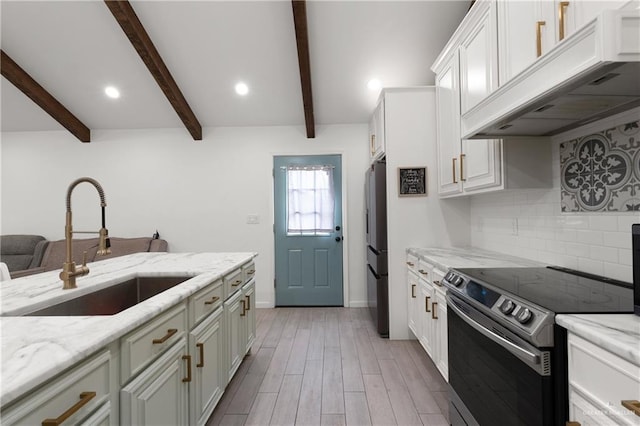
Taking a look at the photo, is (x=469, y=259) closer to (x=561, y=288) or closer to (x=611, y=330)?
(x=561, y=288)

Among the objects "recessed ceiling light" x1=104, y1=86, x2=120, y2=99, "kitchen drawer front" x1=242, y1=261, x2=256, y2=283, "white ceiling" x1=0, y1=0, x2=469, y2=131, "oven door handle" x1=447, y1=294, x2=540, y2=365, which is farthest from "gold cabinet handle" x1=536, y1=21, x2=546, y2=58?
"recessed ceiling light" x1=104, y1=86, x2=120, y2=99

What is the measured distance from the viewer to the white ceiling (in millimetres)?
2896

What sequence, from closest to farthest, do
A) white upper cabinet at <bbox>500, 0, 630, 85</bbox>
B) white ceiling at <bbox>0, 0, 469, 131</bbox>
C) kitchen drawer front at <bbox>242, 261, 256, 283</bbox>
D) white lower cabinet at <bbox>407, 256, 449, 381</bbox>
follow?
white upper cabinet at <bbox>500, 0, 630, 85</bbox> → white lower cabinet at <bbox>407, 256, 449, 381</bbox> → kitchen drawer front at <bbox>242, 261, 256, 283</bbox> → white ceiling at <bbox>0, 0, 469, 131</bbox>

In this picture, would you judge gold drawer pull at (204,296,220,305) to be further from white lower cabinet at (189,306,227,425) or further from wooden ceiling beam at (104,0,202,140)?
A: wooden ceiling beam at (104,0,202,140)

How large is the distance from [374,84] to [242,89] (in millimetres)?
1575

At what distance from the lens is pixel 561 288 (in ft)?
4.34

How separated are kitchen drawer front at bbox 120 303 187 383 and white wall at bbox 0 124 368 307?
9.29ft

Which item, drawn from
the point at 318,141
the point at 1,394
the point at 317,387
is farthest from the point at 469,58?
the point at 1,394

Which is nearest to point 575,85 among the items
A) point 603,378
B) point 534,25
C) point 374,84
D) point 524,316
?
point 534,25

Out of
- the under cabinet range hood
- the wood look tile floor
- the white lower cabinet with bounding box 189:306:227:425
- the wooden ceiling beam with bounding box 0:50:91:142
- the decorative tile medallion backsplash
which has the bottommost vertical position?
the wood look tile floor

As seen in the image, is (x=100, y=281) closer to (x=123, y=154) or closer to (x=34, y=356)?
(x=34, y=356)

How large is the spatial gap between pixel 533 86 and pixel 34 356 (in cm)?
176

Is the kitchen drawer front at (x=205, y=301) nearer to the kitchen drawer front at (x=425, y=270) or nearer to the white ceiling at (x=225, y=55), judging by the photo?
the kitchen drawer front at (x=425, y=270)

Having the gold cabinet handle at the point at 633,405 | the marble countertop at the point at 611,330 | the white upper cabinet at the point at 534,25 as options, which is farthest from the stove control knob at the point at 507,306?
the white upper cabinet at the point at 534,25
